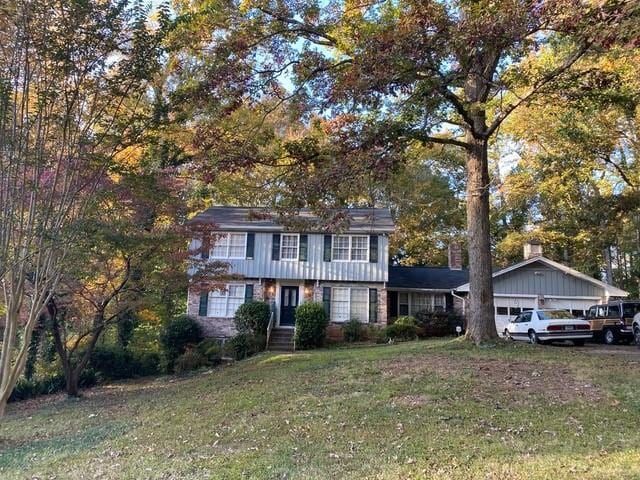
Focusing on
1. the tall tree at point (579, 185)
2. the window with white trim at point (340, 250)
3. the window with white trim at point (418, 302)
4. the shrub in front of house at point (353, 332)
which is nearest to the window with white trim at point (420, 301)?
the window with white trim at point (418, 302)

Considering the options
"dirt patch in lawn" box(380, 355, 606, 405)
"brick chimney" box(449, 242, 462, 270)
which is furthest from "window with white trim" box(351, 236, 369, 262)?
"dirt patch in lawn" box(380, 355, 606, 405)

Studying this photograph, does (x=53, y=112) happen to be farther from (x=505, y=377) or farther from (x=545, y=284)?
(x=545, y=284)

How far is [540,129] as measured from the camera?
24.0 m

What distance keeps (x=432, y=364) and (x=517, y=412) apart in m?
3.51

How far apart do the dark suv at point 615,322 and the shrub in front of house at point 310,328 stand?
10.2 meters

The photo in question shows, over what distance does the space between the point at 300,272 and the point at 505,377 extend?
14.3m

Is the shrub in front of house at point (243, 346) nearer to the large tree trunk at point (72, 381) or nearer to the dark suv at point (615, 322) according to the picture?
the large tree trunk at point (72, 381)

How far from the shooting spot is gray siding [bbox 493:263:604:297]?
23.4 meters

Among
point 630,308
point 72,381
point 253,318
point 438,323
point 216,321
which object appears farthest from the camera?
A: point 438,323

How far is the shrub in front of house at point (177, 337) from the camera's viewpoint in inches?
773

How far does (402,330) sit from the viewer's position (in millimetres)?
21156

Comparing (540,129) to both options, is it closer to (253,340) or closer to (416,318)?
(416,318)

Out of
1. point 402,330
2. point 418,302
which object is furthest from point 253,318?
point 418,302

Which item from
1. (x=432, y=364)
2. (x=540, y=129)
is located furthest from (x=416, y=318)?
(x=432, y=364)
